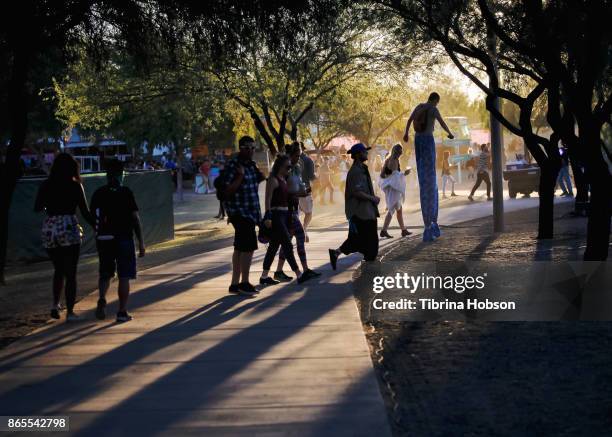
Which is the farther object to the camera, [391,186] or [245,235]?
[391,186]

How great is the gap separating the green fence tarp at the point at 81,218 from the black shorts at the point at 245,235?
7710 mm

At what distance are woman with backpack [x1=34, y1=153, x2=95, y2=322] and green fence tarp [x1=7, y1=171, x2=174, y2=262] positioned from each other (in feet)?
26.3

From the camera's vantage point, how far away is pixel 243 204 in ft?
37.8

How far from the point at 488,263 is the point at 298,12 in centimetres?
426

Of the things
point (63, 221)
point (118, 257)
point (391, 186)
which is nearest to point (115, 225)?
point (118, 257)

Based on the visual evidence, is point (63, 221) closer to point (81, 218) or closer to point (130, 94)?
point (81, 218)

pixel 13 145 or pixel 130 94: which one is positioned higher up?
pixel 130 94

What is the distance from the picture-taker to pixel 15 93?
1348 cm

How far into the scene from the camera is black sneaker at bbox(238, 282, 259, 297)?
11570 mm

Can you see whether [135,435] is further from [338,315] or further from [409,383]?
[338,315]

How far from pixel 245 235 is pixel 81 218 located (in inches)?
337

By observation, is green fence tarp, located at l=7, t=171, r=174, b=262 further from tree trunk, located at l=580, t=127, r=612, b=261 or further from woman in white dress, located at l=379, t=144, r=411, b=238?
tree trunk, located at l=580, t=127, r=612, b=261

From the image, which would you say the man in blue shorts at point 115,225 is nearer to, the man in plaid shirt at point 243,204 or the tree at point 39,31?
the man in plaid shirt at point 243,204

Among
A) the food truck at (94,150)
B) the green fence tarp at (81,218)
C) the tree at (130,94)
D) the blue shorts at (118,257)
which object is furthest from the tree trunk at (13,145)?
the food truck at (94,150)
